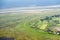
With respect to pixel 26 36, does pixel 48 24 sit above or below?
above

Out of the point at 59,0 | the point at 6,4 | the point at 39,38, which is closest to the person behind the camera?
the point at 39,38

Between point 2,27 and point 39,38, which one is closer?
point 39,38

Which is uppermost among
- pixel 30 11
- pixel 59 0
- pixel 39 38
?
pixel 59 0

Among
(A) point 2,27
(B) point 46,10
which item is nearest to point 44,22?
(B) point 46,10

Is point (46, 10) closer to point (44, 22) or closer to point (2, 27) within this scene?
point (44, 22)

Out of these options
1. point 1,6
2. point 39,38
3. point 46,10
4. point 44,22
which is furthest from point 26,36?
point 1,6

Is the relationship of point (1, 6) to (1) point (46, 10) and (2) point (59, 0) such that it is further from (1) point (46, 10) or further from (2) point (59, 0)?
(2) point (59, 0)

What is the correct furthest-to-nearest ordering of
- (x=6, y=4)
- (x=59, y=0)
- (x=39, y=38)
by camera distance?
(x=6, y=4) < (x=59, y=0) < (x=39, y=38)
